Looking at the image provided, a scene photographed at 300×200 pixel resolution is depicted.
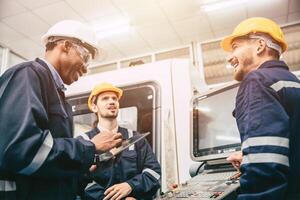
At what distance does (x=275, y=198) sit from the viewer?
119cm

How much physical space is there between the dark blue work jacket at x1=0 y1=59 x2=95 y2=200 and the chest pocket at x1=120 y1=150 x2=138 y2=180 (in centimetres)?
105

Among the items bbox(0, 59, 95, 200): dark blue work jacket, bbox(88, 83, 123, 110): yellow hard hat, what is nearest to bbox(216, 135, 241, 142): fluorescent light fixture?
bbox(0, 59, 95, 200): dark blue work jacket

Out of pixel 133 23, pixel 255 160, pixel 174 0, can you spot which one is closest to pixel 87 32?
pixel 255 160

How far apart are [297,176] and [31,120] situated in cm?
115

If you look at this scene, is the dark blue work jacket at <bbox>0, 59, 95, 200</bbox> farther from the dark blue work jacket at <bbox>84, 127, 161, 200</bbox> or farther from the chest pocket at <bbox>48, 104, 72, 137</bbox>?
the dark blue work jacket at <bbox>84, 127, 161, 200</bbox>

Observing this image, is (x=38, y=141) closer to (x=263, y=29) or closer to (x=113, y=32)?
(x=263, y=29)

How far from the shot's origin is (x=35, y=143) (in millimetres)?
1362

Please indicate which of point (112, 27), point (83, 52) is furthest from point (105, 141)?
point (112, 27)

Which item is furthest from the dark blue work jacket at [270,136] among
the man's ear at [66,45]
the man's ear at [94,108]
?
the man's ear at [94,108]

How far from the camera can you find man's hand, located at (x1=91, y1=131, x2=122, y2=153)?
1631 millimetres

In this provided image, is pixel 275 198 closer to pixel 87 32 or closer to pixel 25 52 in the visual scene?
pixel 87 32

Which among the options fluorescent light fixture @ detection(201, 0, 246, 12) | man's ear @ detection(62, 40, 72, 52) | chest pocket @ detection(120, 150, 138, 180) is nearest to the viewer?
man's ear @ detection(62, 40, 72, 52)

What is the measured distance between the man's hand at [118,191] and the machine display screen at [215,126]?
603 mm

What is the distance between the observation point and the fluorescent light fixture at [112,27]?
20.1ft
